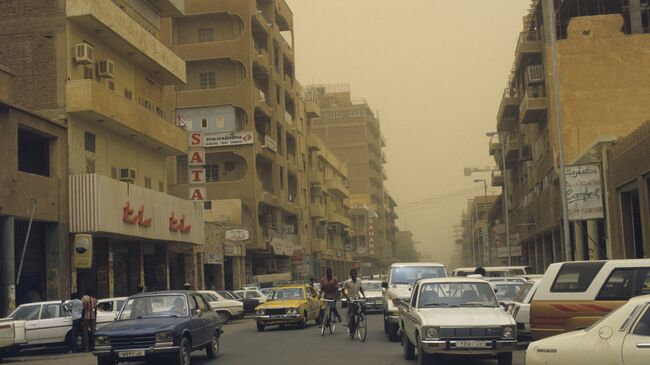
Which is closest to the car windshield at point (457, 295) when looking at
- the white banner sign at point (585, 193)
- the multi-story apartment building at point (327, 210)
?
the white banner sign at point (585, 193)

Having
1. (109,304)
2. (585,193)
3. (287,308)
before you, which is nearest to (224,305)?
(287,308)

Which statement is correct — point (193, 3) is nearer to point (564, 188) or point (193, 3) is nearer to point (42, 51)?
point (42, 51)

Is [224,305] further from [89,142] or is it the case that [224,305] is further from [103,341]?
[103,341]

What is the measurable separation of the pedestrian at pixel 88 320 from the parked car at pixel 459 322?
37.0ft

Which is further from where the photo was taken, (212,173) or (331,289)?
(212,173)

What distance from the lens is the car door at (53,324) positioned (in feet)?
73.5

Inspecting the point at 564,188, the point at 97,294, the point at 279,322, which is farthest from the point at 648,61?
the point at 97,294

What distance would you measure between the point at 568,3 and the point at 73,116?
29.1 metres

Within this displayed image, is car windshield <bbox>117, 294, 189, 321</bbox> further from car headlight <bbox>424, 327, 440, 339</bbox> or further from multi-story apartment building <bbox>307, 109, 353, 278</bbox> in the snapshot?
multi-story apartment building <bbox>307, 109, 353, 278</bbox>

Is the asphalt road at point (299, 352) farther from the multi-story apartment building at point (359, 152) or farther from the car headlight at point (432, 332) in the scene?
the multi-story apartment building at point (359, 152)

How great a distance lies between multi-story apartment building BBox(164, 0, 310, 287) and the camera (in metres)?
58.3

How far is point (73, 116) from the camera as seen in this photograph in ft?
106

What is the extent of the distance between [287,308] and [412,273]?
5.90m

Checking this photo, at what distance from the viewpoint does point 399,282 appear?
2175cm
